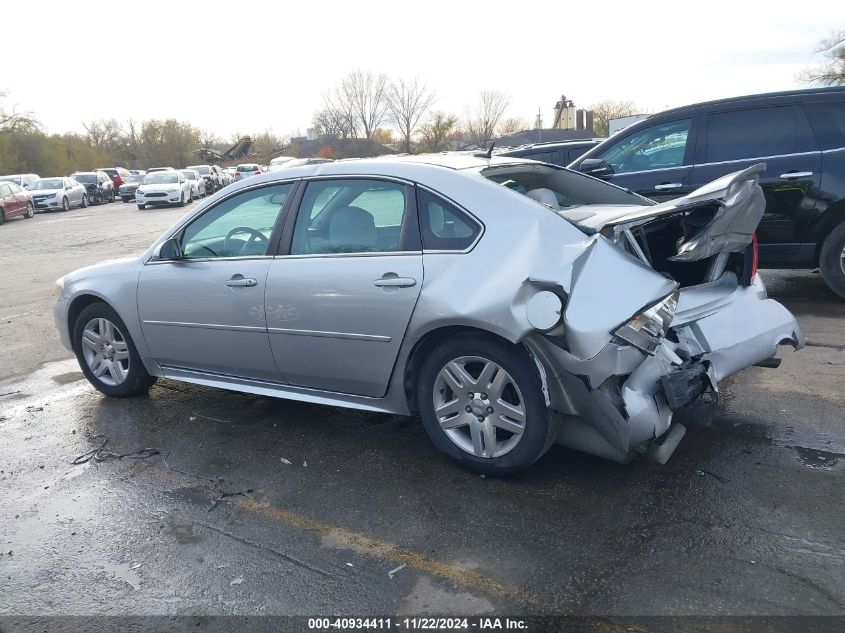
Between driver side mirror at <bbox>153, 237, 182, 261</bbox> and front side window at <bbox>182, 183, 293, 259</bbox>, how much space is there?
4 centimetres

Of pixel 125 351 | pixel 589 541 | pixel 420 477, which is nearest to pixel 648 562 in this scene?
pixel 589 541

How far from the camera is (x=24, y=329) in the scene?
8273mm

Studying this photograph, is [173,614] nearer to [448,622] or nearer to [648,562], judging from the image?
[448,622]

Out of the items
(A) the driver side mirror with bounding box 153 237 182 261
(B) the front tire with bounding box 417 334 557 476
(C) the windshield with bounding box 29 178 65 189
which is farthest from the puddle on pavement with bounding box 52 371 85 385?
(C) the windshield with bounding box 29 178 65 189

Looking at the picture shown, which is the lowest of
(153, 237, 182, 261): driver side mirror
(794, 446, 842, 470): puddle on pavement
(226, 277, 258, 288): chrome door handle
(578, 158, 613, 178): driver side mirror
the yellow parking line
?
the yellow parking line

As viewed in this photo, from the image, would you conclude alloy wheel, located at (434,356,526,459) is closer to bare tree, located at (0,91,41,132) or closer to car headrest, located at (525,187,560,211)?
car headrest, located at (525,187,560,211)

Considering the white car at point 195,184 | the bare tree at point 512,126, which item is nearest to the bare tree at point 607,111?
the bare tree at point 512,126

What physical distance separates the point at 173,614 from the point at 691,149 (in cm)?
638

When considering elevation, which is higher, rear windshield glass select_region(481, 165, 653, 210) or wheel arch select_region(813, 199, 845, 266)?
rear windshield glass select_region(481, 165, 653, 210)

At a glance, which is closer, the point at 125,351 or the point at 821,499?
the point at 821,499

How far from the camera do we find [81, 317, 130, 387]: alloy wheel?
17.8 feet

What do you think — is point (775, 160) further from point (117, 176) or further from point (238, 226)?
point (117, 176)

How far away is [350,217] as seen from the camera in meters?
4.27

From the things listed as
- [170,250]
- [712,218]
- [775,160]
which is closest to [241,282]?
[170,250]
